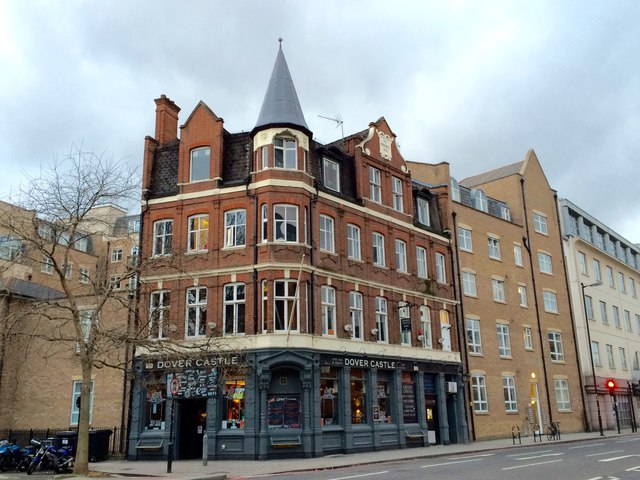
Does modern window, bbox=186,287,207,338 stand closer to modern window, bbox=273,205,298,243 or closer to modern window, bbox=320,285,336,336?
modern window, bbox=273,205,298,243

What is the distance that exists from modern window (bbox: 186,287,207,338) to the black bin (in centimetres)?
507

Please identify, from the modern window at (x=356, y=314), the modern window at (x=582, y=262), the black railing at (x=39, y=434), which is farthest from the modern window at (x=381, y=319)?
the modern window at (x=582, y=262)

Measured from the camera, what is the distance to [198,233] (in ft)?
90.3

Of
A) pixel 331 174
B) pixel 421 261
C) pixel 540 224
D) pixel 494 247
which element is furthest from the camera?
pixel 540 224

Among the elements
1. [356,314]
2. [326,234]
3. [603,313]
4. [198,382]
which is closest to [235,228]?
[326,234]

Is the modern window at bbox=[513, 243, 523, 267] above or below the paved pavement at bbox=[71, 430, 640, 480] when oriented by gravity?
above

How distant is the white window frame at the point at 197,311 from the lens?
26.2m

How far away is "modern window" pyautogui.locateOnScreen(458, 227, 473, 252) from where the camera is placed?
37031 millimetres

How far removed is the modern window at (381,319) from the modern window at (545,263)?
18.0 m

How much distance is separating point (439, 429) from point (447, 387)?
2.24 meters

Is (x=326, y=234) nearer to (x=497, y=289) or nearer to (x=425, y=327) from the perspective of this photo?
(x=425, y=327)

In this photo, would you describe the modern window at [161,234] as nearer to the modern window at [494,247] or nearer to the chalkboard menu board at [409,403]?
the chalkboard menu board at [409,403]

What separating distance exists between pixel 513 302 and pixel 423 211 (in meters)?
9.73

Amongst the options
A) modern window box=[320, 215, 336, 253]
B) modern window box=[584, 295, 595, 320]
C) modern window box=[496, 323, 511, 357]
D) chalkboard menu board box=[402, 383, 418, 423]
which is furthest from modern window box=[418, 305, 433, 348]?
modern window box=[584, 295, 595, 320]
